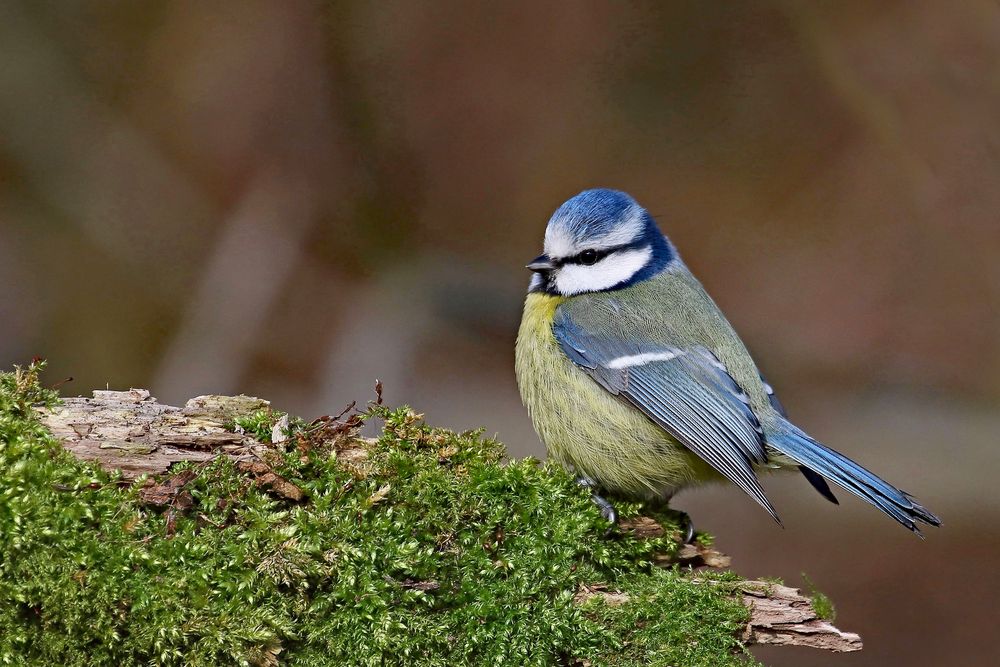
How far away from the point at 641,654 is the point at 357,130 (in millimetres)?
2772

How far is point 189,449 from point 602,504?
88 centimetres

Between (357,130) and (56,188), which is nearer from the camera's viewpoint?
(56,188)

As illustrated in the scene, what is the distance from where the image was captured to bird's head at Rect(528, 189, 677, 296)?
2.29 metres

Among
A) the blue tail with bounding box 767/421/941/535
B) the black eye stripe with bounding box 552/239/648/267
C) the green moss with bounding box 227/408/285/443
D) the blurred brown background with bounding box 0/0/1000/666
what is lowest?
the green moss with bounding box 227/408/285/443

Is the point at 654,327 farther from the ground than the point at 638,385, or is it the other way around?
the point at 654,327

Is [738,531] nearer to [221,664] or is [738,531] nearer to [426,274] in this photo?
[426,274]

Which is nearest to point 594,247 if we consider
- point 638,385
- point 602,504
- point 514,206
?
point 638,385

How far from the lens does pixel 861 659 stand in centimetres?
363

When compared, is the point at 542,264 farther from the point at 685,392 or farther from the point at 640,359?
the point at 685,392

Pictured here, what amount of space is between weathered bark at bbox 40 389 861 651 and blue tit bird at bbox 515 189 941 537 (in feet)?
0.82

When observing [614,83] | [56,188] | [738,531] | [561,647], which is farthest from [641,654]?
[56,188]

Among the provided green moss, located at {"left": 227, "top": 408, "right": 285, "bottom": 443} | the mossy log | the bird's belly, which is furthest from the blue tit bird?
green moss, located at {"left": 227, "top": 408, "right": 285, "bottom": 443}

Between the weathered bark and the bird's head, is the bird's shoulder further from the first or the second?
the weathered bark

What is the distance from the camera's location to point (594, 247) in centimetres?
231
